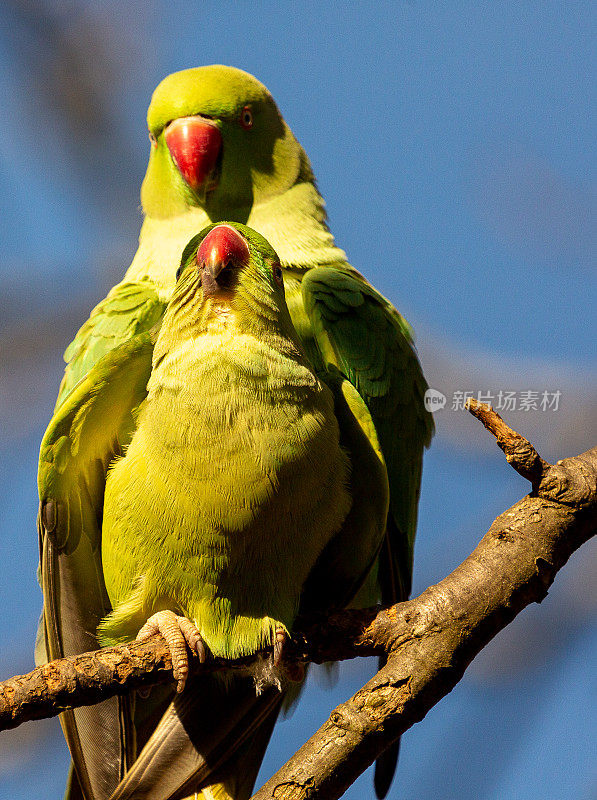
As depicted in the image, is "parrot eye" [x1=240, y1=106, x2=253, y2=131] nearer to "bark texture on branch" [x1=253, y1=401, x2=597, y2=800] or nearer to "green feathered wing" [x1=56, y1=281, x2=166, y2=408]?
"green feathered wing" [x1=56, y1=281, x2=166, y2=408]

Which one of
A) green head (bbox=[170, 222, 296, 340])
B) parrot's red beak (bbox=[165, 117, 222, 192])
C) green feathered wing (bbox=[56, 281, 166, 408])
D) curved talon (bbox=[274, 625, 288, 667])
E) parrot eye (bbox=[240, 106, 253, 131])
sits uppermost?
parrot eye (bbox=[240, 106, 253, 131])

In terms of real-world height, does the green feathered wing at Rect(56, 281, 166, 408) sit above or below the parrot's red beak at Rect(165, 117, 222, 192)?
below

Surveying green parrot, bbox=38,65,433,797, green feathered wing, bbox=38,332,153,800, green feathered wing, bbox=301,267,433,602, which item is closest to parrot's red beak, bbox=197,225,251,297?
green feathered wing, bbox=38,332,153,800

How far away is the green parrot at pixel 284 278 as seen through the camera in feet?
10.9

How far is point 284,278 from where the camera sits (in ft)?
11.8

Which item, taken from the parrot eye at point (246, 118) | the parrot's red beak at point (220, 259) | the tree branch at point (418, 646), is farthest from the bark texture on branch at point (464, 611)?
the parrot eye at point (246, 118)

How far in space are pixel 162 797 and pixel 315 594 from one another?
77cm

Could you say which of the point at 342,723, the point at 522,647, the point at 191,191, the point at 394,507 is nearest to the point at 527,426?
the point at 522,647

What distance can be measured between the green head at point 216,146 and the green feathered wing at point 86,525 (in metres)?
1.21

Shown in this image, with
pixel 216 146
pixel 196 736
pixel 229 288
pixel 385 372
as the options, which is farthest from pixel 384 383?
pixel 196 736

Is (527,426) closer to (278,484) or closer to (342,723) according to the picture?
(278,484)

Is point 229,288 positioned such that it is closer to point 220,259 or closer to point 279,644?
point 220,259

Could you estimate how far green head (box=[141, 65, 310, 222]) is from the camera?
12.5ft

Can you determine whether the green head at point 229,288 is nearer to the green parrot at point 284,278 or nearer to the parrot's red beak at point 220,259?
the parrot's red beak at point 220,259
